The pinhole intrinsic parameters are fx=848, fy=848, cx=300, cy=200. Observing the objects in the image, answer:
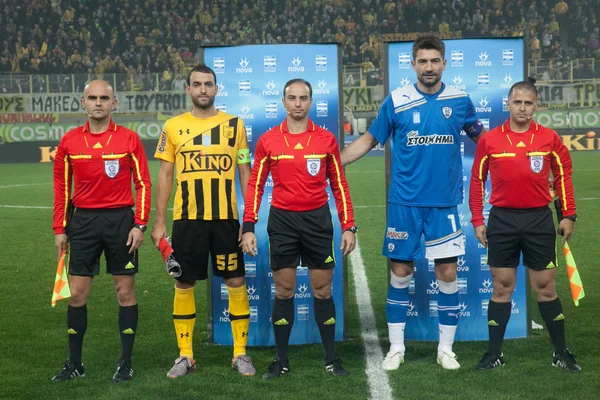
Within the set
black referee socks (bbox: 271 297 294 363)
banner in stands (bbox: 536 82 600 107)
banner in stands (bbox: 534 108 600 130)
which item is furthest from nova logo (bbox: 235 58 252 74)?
banner in stands (bbox: 536 82 600 107)

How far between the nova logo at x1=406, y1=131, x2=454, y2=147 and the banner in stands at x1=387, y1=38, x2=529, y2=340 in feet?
2.53

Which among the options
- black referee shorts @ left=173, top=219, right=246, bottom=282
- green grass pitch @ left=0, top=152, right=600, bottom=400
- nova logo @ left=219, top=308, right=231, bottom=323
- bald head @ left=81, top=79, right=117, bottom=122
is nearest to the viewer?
green grass pitch @ left=0, top=152, right=600, bottom=400

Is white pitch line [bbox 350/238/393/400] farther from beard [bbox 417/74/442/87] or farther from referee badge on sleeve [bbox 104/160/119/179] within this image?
referee badge on sleeve [bbox 104/160/119/179]

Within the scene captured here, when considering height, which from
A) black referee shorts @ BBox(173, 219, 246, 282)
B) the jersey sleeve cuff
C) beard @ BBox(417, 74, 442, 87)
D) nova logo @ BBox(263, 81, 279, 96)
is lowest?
black referee shorts @ BBox(173, 219, 246, 282)

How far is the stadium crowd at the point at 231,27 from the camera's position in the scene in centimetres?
3134

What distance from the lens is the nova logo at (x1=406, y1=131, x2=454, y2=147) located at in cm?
544

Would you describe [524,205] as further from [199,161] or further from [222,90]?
[222,90]

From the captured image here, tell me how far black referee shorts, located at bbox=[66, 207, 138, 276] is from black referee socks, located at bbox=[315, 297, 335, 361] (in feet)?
3.90

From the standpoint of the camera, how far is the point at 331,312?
211 inches

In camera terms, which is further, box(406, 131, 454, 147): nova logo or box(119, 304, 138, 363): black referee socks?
box(406, 131, 454, 147): nova logo

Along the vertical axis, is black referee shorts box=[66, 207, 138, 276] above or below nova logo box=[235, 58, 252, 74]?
below

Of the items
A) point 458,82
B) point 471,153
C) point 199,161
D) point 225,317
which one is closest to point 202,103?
point 199,161

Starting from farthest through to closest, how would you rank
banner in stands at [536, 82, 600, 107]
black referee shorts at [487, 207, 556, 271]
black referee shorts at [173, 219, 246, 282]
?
banner in stands at [536, 82, 600, 107]
black referee shorts at [173, 219, 246, 282]
black referee shorts at [487, 207, 556, 271]

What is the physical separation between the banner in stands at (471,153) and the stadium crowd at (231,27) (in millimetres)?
25033
